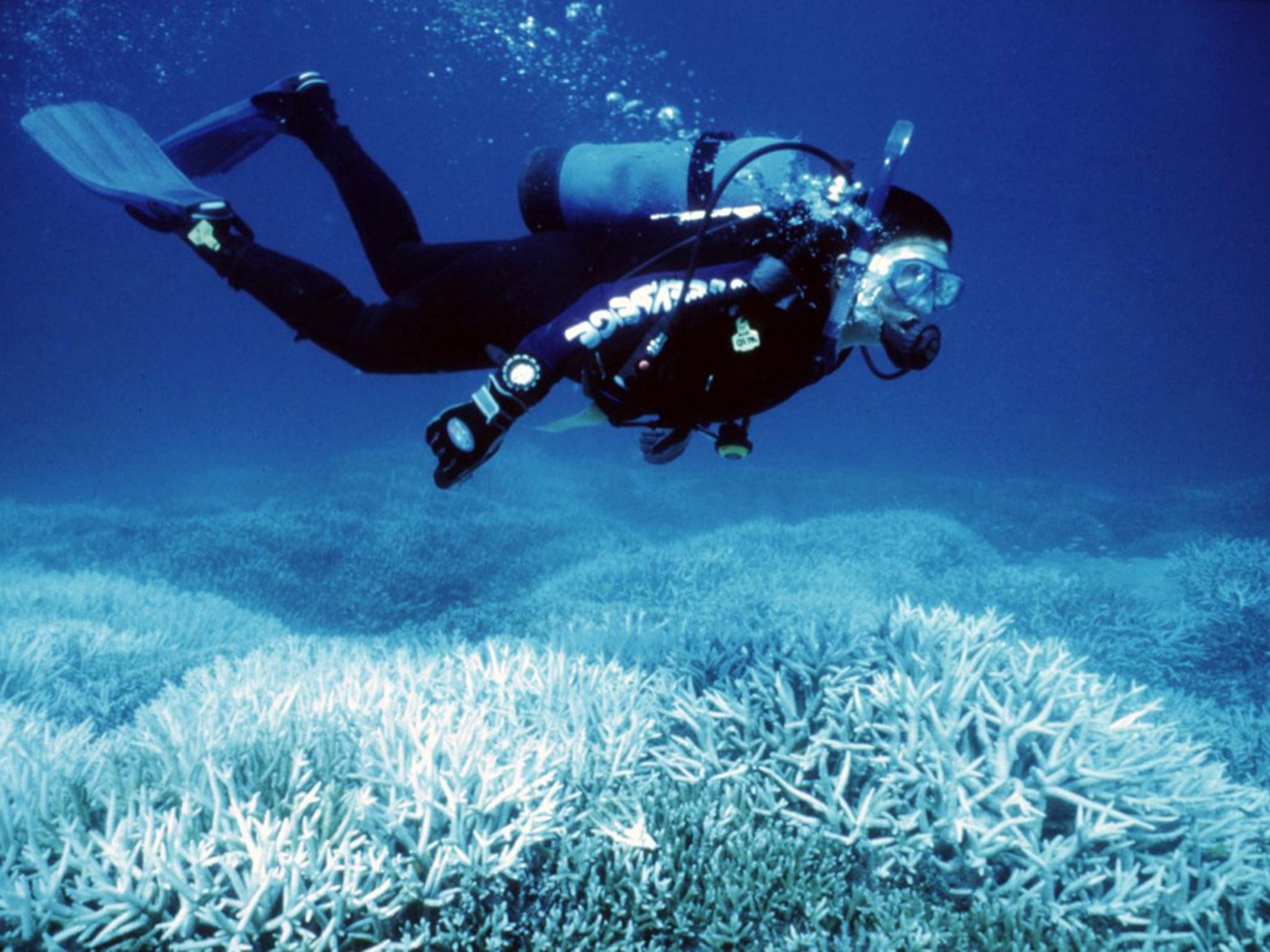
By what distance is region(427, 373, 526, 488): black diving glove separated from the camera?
284 centimetres

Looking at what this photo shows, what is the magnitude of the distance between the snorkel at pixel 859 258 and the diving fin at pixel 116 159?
3.33 metres

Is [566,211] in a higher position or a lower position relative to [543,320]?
higher

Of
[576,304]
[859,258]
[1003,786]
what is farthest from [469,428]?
[1003,786]

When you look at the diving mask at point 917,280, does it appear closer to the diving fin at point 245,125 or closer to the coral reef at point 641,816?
the coral reef at point 641,816

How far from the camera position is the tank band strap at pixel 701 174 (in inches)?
125

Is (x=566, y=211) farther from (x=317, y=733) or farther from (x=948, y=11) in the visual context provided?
(x=948, y=11)

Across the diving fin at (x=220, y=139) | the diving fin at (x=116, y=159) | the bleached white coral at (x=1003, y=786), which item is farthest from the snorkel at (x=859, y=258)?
the diving fin at (x=220, y=139)

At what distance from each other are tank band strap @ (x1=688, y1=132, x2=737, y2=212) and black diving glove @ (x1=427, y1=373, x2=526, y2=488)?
1264 millimetres

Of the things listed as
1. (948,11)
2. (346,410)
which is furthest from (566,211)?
(346,410)

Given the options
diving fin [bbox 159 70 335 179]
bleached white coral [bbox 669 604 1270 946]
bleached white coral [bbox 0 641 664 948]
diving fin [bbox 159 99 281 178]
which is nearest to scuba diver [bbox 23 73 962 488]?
diving fin [bbox 159 70 335 179]

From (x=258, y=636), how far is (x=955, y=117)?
5723 cm

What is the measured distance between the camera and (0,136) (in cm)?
3578

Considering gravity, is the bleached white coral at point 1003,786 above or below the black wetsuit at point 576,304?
below

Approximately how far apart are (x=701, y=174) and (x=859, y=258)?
0.88m
